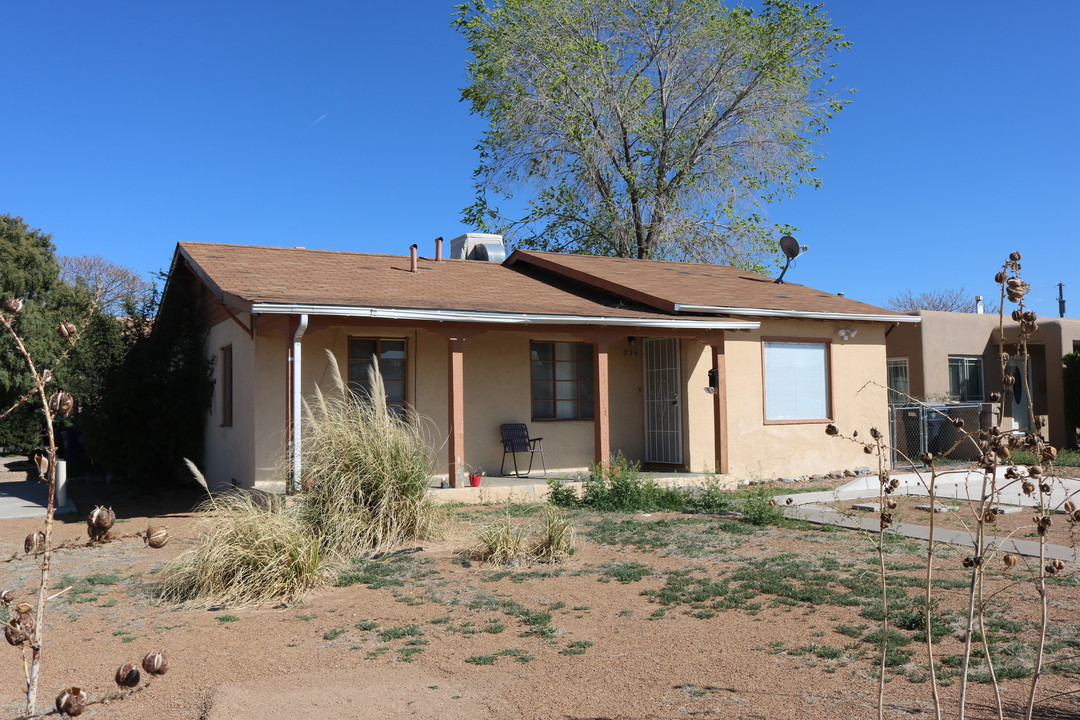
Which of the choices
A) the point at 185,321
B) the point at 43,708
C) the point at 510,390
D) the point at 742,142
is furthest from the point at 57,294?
the point at 43,708

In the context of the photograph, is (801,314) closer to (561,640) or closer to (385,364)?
(385,364)

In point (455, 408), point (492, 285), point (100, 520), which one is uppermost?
point (492, 285)

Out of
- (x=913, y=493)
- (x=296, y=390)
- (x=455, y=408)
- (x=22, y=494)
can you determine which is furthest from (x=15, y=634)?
(x=22, y=494)

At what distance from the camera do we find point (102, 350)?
14133 mm

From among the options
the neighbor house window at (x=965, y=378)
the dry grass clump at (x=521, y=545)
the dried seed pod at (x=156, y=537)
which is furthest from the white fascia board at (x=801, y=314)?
the dried seed pod at (x=156, y=537)

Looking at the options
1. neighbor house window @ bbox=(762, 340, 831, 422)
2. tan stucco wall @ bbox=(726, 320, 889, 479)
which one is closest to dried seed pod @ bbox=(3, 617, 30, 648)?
tan stucco wall @ bbox=(726, 320, 889, 479)

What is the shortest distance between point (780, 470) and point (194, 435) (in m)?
9.56

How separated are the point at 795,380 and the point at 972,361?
7.22m

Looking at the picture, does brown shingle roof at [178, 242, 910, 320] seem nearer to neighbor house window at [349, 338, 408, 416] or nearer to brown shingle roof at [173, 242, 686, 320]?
brown shingle roof at [173, 242, 686, 320]

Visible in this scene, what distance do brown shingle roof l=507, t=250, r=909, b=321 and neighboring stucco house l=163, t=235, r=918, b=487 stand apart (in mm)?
69

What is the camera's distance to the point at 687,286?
1551 centimetres

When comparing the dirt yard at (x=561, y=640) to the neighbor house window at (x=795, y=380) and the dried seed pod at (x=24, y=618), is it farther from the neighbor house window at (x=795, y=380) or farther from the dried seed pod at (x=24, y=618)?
the neighbor house window at (x=795, y=380)

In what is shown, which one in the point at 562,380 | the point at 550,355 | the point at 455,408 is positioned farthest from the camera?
the point at 562,380

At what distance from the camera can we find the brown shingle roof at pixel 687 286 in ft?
46.4
